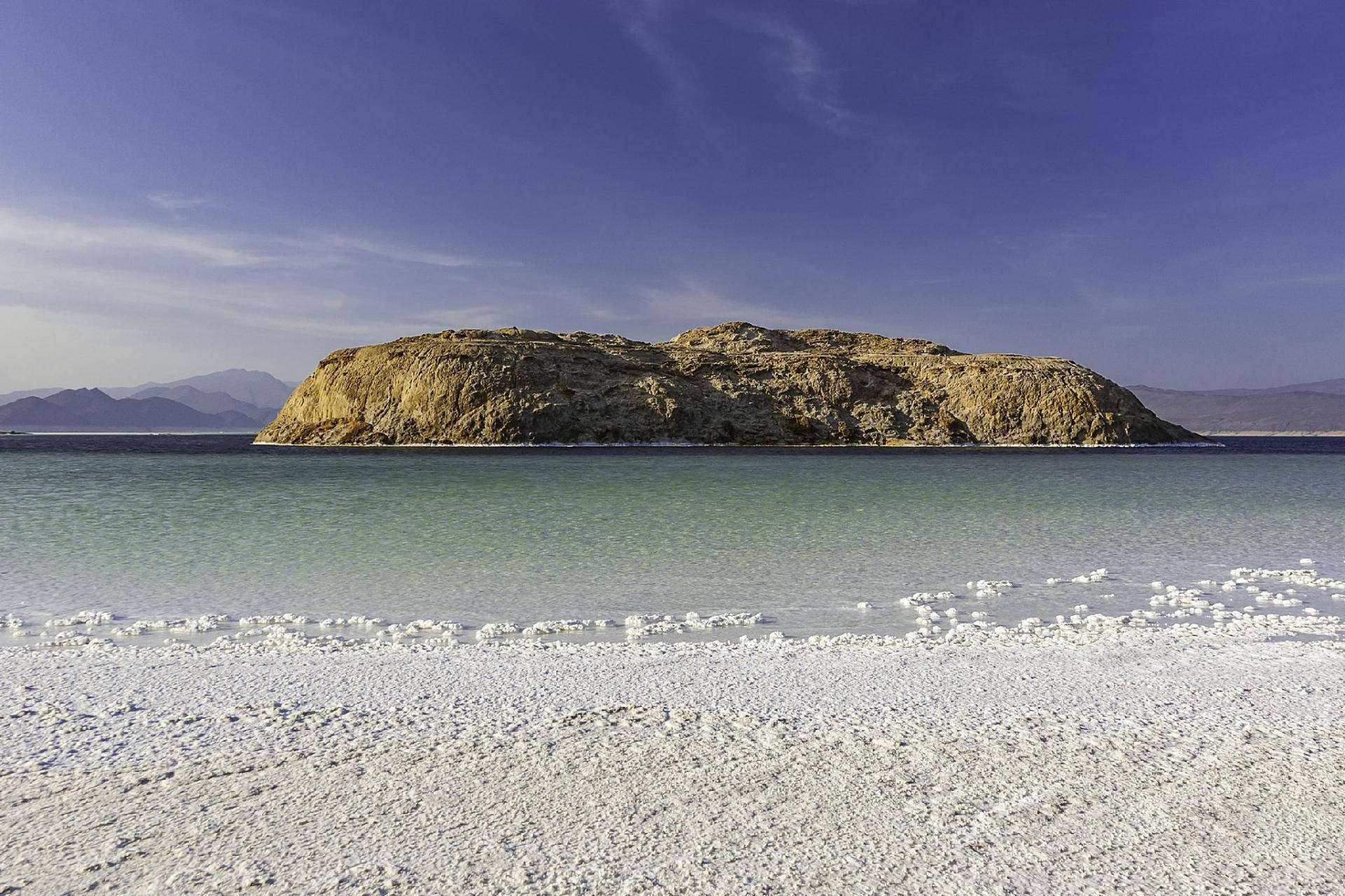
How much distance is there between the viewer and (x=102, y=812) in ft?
12.2

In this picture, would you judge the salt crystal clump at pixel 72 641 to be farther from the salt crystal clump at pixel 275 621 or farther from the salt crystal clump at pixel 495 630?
the salt crystal clump at pixel 495 630

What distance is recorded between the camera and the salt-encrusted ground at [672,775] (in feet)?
10.8

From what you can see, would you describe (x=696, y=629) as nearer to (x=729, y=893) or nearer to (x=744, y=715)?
(x=744, y=715)

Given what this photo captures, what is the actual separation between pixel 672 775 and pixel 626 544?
9.70 meters

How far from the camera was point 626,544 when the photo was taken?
546 inches

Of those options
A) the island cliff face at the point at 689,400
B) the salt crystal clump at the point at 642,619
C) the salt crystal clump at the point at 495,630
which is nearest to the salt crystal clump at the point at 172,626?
the salt crystal clump at the point at 495,630

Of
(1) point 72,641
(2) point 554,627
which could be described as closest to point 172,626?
(1) point 72,641

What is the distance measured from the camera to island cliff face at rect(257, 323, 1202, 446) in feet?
287

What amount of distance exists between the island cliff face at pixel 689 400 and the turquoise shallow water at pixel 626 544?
2233 inches

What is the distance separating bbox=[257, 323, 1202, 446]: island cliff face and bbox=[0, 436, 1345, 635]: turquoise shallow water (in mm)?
56725

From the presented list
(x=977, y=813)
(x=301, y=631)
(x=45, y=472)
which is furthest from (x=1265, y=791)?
(x=45, y=472)

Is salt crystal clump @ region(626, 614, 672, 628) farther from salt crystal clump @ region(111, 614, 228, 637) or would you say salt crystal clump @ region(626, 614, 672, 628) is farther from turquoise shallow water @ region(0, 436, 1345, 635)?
salt crystal clump @ region(111, 614, 228, 637)

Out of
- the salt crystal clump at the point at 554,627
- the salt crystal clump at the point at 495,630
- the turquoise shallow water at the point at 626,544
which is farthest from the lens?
the turquoise shallow water at the point at 626,544

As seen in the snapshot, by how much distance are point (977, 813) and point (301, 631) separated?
6.63 metres
